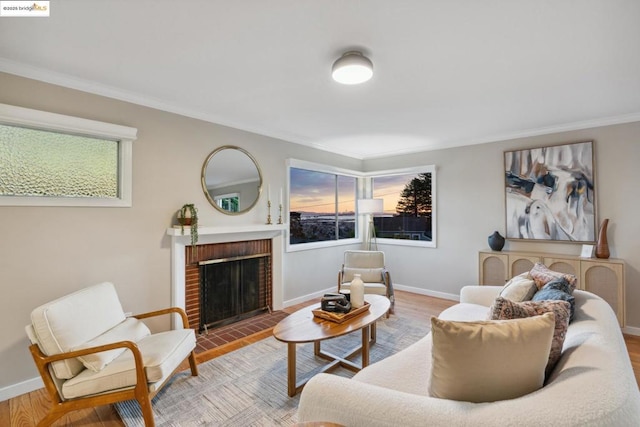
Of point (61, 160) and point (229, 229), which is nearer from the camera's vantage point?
point (61, 160)

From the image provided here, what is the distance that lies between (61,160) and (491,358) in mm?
3314

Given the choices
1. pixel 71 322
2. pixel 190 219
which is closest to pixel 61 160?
pixel 190 219

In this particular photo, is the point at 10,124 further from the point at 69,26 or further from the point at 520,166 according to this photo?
the point at 520,166

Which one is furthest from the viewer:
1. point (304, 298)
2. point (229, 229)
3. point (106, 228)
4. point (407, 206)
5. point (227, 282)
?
point (407, 206)

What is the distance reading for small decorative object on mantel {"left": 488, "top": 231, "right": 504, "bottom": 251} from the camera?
402cm

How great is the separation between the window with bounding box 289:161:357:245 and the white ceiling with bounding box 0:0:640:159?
54.9 inches

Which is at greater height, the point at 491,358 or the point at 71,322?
the point at 491,358

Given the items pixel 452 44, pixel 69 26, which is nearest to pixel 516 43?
pixel 452 44

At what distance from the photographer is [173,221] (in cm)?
313

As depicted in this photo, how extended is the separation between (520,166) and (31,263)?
544cm

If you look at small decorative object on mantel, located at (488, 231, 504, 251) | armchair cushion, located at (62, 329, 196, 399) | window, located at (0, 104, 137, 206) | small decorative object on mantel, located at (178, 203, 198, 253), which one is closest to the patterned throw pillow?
armchair cushion, located at (62, 329, 196, 399)

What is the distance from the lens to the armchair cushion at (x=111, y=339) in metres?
1.80

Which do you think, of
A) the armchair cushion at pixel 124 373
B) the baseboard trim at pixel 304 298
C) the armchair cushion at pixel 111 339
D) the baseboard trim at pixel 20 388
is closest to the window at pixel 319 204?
the baseboard trim at pixel 304 298

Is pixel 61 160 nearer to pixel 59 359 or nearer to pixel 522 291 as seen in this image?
pixel 59 359
